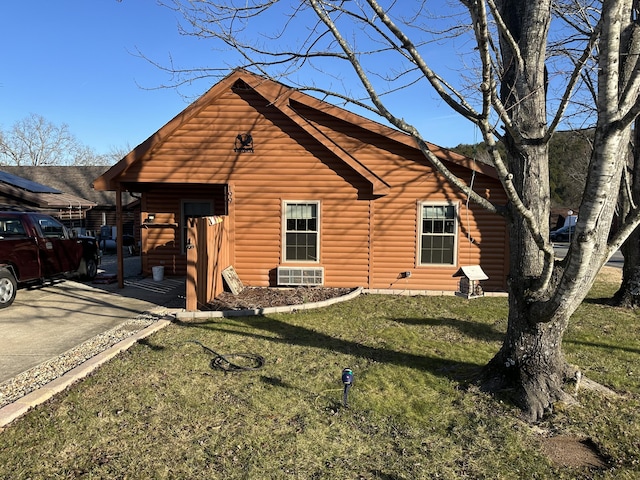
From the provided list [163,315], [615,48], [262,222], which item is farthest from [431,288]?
[615,48]

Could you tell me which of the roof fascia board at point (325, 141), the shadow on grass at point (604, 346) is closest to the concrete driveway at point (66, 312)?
the roof fascia board at point (325, 141)

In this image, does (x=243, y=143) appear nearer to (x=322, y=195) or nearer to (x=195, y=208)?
(x=322, y=195)

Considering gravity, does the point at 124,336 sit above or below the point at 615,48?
below

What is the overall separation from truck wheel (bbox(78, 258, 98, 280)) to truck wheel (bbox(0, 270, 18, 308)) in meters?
3.22

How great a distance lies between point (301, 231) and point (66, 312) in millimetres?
5456

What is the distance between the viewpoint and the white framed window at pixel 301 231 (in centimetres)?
1069

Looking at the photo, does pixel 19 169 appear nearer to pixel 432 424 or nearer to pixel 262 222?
pixel 262 222

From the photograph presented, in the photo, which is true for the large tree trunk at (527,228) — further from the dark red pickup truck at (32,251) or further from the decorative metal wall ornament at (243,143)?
the dark red pickup truck at (32,251)

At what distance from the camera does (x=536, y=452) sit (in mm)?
3359

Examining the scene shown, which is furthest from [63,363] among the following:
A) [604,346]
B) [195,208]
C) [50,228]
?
[195,208]

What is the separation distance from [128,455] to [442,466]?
8.03ft

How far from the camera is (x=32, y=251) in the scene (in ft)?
29.8

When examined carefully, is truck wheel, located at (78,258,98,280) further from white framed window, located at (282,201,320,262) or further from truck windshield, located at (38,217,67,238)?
white framed window, located at (282,201,320,262)

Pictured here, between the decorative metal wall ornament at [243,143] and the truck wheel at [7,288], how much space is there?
5.53 metres
